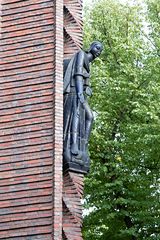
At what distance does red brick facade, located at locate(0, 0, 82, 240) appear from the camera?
9.61m

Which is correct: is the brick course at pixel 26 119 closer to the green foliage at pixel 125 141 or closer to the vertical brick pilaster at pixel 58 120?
the vertical brick pilaster at pixel 58 120

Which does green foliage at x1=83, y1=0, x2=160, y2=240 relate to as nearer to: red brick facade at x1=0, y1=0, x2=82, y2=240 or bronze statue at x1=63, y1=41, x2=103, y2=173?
bronze statue at x1=63, y1=41, x2=103, y2=173

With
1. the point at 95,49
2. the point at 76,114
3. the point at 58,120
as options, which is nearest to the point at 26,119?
the point at 58,120

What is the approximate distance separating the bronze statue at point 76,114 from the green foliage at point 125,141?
5303 mm

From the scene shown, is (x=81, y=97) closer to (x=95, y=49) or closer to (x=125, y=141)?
(x=95, y=49)

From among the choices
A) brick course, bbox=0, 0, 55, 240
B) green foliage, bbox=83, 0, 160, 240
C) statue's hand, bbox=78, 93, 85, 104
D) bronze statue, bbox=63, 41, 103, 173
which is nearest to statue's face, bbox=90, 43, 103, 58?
bronze statue, bbox=63, 41, 103, 173

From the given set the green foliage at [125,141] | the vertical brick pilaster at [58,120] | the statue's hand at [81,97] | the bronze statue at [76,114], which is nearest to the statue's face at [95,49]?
the bronze statue at [76,114]

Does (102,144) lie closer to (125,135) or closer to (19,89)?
(125,135)

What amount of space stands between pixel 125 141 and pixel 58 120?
23.4 feet

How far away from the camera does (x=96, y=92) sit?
17953 mm

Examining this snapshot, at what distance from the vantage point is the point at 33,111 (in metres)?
10.3

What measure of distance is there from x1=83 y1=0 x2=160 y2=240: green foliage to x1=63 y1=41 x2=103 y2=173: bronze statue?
5.30 metres

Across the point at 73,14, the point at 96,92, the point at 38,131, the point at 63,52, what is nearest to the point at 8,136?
the point at 38,131

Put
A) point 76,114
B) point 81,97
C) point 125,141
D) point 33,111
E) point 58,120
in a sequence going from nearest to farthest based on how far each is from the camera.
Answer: point 58,120 < point 33,111 < point 76,114 < point 81,97 < point 125,141
